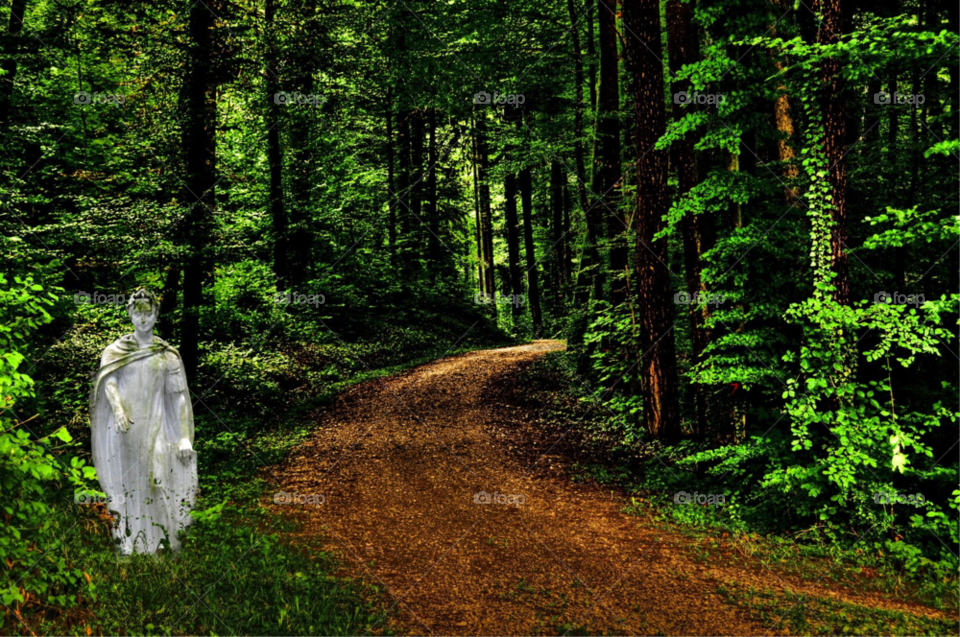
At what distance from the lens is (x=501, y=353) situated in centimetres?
1988

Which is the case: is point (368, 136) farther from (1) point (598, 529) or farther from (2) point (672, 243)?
(1) point (598, 529)

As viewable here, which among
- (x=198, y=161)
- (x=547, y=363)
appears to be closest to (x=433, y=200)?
(x=547, y=363)

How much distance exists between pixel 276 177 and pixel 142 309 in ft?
34.6

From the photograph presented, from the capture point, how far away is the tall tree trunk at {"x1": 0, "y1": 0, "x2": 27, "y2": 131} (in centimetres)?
991

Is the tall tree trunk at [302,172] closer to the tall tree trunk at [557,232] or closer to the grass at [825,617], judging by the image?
the tall tree trunk at [557,232]

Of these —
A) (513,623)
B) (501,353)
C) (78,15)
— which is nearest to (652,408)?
(513,623)

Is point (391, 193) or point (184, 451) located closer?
point (184, 451)

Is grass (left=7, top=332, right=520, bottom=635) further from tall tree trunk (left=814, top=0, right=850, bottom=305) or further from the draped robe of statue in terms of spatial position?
tall tree trunk (left=814, top=0, right=850, bottom=305)

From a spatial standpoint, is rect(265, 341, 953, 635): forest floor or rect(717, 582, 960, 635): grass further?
rect(265, 341, 953, 635): forest floor

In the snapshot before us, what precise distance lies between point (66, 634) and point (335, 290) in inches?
531

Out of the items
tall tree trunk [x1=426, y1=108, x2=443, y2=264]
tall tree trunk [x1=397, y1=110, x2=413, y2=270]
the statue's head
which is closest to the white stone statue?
Result: the statue's head

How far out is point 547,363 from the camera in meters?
17.0

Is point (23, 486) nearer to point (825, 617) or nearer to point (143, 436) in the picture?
point (143, 436)

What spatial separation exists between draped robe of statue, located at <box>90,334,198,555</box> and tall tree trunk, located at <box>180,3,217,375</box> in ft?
16.0
